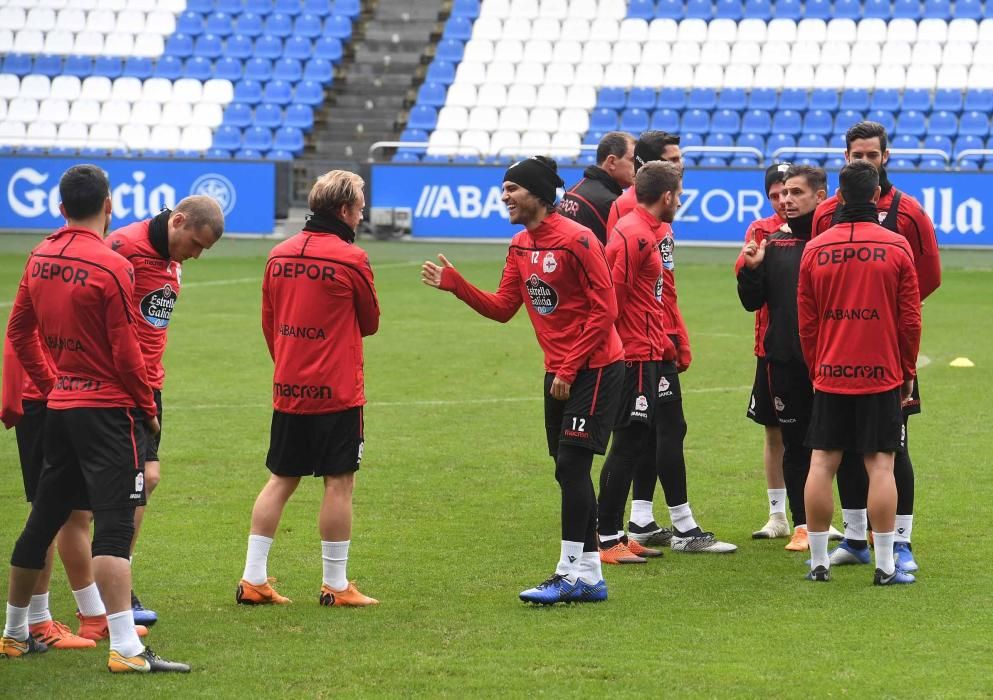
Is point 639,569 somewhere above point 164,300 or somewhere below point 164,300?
below

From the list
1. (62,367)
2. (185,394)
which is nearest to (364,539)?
(62,367)

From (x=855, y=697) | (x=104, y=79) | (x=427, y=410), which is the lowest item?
(x=855, y=697)

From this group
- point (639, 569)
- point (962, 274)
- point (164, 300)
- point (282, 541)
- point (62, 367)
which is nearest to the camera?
point (62, 367)

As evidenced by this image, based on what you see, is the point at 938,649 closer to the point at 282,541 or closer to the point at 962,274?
the point at 282,541

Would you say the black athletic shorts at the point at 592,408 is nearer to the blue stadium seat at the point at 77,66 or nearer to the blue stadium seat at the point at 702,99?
the blue stadium seat at the point at 702,99

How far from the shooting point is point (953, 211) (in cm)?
2431

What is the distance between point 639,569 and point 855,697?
2281 millimetres

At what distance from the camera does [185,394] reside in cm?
1252

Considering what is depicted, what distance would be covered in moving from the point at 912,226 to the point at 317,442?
3207mm

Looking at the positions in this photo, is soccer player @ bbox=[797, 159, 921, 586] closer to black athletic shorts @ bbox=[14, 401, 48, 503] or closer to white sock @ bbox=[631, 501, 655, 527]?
white sock @ bbox=[631, 501, 655, 527]

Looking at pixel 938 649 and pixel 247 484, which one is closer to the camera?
pixel 938 649

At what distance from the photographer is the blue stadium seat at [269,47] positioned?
33169mm

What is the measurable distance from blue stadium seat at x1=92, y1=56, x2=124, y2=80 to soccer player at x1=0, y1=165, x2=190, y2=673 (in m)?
29.1

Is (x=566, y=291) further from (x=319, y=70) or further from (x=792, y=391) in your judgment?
(x=319, y=70)
